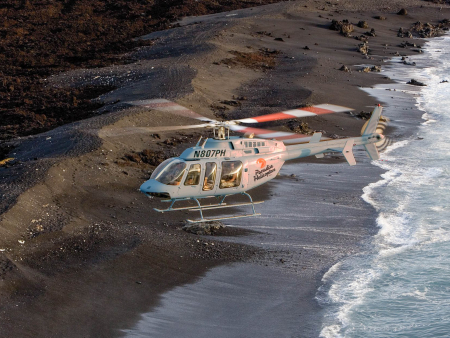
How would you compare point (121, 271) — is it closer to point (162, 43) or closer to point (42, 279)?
point (42, 279)

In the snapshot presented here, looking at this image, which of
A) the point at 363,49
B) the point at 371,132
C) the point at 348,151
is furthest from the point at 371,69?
the point at 348,151

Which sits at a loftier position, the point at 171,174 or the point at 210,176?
the point at 171,174

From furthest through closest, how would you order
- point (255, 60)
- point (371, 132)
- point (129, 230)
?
1. point (255, 60)
2. point (371, 132)
3. point (129, 230)

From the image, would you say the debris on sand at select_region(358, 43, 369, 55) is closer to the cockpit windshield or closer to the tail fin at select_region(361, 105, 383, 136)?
the tail fin at select_region(361, 105, 383, 136)

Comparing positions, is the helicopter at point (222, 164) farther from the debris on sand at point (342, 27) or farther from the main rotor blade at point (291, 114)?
the debris on sand at point (342, 27)

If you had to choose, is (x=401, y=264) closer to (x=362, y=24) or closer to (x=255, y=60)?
(x=255, y=60)

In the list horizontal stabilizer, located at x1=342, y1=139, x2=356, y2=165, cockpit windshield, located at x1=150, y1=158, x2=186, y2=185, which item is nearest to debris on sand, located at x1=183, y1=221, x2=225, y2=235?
cockpit windshield, located at x1=150, y1=158, x2=186, y2=185

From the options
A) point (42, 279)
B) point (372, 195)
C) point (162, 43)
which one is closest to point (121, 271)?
point (42, 279)

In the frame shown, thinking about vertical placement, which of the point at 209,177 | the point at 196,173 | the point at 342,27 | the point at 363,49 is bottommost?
the point at 209,177
